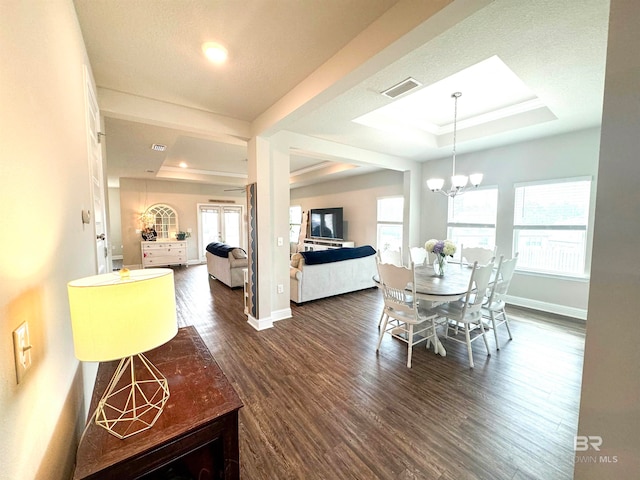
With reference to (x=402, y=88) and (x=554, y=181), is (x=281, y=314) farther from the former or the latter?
(x=554, y=181)

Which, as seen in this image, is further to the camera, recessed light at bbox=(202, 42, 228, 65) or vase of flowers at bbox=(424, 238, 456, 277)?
vase of flowers at bbox=(424, 238, 456, 277)

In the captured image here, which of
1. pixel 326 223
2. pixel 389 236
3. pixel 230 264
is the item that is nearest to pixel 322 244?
pixel 326 223

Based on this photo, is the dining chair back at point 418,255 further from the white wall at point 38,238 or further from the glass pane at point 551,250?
the white wall at point 38,238

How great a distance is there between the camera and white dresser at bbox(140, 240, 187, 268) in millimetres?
7609

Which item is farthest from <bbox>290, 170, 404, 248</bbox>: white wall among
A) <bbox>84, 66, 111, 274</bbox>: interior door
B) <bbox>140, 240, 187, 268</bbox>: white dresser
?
<bbox>84, 66, 111, 274</bbox>: interior door

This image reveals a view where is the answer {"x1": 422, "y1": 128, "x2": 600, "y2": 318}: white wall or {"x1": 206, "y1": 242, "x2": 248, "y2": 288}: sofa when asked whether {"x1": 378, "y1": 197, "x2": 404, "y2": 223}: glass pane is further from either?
{"x1": 206, "y1": 242, "x2": 248, "y2": 288}: sofa

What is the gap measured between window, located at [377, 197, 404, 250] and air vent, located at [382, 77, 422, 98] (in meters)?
3.84

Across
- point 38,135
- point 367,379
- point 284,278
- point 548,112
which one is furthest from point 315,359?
point 548,112

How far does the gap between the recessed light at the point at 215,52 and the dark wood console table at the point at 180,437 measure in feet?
7.25

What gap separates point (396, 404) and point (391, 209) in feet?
16.8

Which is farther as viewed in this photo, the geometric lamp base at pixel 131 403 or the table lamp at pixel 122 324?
the geometric lamp base at pixel 131 403

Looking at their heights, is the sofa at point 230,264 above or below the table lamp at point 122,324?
below

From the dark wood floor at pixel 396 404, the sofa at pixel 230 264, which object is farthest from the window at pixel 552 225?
the sofa at pixel 230 264

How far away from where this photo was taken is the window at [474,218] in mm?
4695
